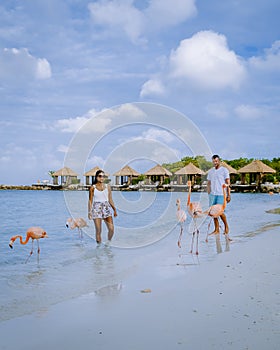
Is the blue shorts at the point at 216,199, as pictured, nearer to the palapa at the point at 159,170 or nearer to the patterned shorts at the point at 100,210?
the patterned shorts at the point at 100,210

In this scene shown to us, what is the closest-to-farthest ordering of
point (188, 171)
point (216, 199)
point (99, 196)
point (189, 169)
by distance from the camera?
point (99, 196)
point (216, 199)
point (189, 169)
point (188, 171)

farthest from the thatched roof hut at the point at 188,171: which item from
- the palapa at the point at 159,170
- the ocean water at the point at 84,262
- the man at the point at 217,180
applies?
the man at the point at 217,180

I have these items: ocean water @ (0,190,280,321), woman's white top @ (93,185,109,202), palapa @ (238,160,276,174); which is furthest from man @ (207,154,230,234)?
palapa @ (238,160,276,174)

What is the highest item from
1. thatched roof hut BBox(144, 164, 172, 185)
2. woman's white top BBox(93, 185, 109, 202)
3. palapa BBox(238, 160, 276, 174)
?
palapa BBox(238, 160, 276, 174)

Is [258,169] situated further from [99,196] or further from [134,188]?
[99,196]

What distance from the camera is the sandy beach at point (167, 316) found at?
301cm

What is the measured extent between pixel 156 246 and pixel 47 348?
16.8ft

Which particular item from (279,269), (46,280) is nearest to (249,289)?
(279,269)

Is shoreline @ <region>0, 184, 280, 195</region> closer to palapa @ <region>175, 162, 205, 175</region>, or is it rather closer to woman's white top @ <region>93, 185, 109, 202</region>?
palapa @ <region>175, 162, 205, 175</region>

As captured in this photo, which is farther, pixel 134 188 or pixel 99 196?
pixel 134 188

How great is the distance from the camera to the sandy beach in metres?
3.01

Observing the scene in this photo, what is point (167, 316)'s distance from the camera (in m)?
3.49

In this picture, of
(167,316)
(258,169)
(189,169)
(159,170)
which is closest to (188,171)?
(189,169)

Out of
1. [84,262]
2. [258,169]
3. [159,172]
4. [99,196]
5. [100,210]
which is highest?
[258,169]
